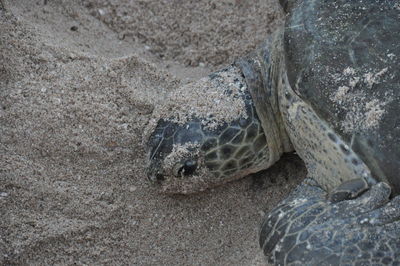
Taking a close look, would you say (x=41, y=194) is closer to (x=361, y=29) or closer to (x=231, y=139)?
(x=231, y=139)

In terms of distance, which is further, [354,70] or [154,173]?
[154,173]

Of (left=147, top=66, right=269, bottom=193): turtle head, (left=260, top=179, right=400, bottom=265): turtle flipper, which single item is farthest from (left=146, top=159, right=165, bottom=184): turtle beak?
(left=260, top=179, right=400, bottom=265): turtle flipper

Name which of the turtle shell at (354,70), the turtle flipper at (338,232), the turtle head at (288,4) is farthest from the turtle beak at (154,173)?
the turtle head at (288,4)

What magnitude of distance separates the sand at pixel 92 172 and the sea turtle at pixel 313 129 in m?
0.14

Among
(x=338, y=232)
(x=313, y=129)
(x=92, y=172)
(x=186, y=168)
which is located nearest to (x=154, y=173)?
(x=186, y=168)

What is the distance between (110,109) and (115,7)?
0.67m

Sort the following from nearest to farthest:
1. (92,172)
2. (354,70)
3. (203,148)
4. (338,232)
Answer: (338,232) → (354,70) → (203,148) → (92,172)

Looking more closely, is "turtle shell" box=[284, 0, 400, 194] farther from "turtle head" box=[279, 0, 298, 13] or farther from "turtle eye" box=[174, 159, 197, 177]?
"turtle eye" box=[174, 159, 197, 177]

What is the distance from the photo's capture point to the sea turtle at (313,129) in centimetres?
207

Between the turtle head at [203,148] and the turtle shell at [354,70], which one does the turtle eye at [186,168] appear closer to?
the turtle head at [203,148]

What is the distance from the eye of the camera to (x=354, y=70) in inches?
88.9

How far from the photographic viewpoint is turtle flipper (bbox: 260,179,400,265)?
1990 millimetres

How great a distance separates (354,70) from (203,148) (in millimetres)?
635

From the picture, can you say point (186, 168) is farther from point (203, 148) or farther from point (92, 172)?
point (92, 172)
